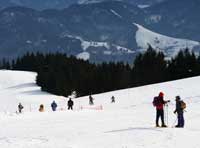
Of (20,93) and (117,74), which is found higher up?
(117,74)

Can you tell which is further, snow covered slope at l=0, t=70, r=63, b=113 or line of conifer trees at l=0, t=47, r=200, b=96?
line of conifer trees at l=0, t=47, r=200, b=96

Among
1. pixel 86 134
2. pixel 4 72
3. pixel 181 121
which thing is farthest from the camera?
pixel 4 72

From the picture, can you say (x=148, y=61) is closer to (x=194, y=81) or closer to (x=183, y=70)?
(x=183, y=70)

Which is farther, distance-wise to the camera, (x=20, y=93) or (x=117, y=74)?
(x=117, y=74)

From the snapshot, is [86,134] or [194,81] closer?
[86,134]

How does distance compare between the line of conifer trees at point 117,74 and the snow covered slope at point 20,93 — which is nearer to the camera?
the snow covered slope at point 20,93

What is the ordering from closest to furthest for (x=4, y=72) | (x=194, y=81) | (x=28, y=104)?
(x=194, y=81)
(x=28, y=104)
(x=4, y=72)

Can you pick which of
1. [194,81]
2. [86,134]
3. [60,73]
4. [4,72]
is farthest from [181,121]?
[4,72]

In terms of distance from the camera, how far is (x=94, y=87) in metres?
109

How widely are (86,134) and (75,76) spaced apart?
89150mm

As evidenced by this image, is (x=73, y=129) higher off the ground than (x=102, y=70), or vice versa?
(x=102, y=70)

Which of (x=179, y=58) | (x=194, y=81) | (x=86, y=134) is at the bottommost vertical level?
(x=86, y=134)

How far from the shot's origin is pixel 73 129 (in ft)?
92.7

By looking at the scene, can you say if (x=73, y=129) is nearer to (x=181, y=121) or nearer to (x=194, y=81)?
(x=181, y=121)
